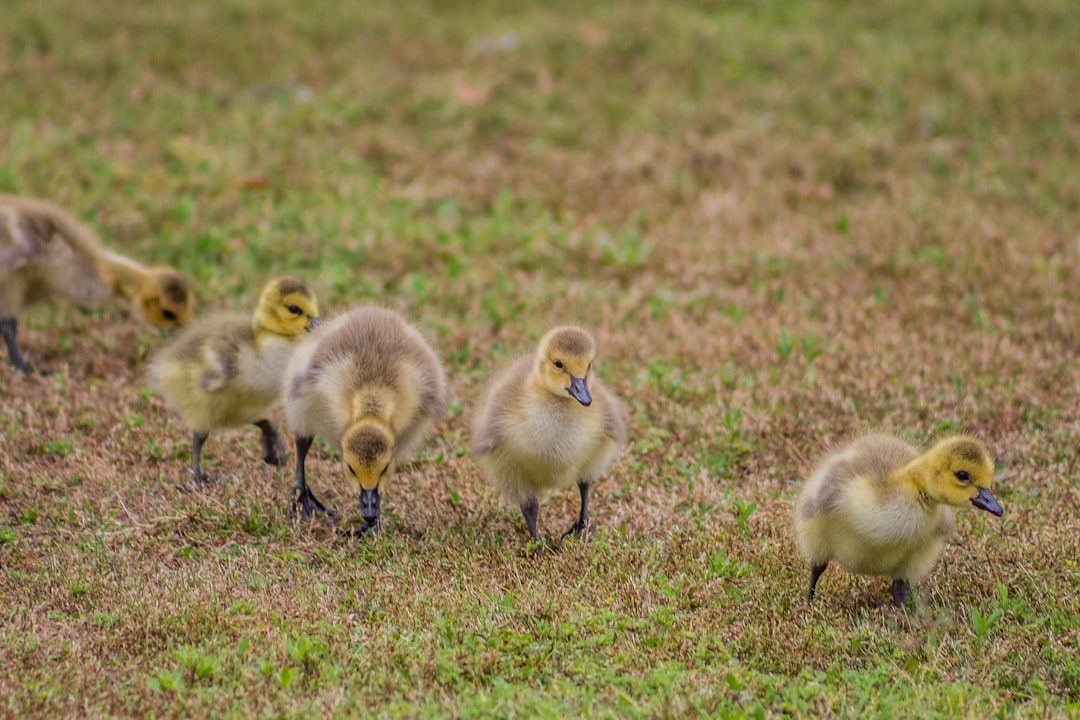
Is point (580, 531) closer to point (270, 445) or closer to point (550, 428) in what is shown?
point (550, 428)

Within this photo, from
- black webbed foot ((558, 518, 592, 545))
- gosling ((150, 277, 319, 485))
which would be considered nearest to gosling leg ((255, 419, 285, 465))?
gosling ((150, 277, 319, 485))

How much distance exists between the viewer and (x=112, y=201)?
36.6ft

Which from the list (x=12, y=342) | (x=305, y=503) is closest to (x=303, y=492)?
(x=305, y=503)

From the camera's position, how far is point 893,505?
5.57 metres

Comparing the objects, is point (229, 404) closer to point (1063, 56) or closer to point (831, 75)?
point (831, 75)

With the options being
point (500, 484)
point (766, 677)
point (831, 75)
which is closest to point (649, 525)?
point (500, 484)

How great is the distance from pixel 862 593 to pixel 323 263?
5.89 meters

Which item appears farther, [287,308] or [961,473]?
[287,308]

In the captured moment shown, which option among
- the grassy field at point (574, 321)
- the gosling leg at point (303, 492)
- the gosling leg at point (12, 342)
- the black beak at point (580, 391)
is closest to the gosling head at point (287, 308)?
the gosling leg at point (303, 492)

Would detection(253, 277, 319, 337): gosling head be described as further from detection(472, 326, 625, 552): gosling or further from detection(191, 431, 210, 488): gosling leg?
detection(472, 326, 625, 552): gosling

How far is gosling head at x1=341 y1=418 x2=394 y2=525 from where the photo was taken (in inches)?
236

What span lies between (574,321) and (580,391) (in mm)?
3481

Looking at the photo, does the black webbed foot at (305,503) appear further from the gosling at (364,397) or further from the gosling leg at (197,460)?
the gosling leg at (197,460)

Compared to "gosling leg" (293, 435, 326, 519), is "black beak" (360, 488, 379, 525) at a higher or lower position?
higher
